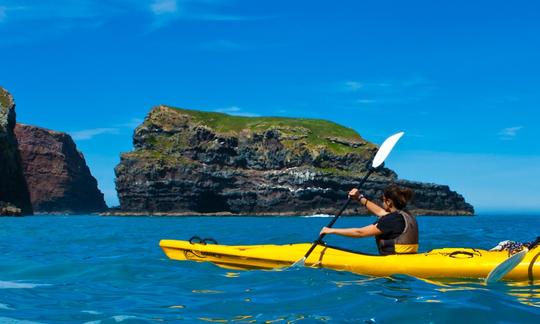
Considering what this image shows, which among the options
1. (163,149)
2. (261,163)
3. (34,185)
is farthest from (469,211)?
(34,185)

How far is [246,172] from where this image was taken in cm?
11869

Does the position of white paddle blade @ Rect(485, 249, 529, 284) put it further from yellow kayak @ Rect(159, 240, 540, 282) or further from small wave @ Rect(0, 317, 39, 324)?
small wave @ Rect(0, 317, 39, 324)

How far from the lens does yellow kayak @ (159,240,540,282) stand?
9.09 m

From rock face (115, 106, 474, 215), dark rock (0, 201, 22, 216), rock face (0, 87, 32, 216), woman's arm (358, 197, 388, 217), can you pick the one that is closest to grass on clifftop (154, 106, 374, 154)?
rock face (115, 106, 474, 215)

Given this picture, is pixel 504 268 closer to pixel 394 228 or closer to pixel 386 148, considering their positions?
pixel 394 228

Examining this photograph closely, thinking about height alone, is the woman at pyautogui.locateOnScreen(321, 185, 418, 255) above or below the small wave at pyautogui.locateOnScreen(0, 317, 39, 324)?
above

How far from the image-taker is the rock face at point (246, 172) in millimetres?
111438

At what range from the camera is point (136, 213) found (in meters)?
111

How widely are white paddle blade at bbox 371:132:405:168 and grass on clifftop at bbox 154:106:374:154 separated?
111328 millimetres

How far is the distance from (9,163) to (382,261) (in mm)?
95208

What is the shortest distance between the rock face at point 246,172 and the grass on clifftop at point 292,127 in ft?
1.62

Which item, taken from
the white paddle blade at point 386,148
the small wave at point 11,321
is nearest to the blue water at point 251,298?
the small wave at point 11,321

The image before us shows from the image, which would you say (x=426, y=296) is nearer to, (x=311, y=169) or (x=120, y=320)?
(x=120, y=320)

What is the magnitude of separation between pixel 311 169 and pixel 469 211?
40.5m
